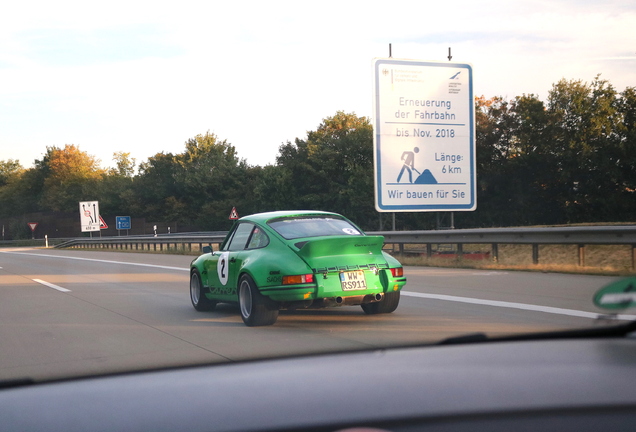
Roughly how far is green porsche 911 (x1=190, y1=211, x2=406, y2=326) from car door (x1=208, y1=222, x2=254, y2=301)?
0.6 inches

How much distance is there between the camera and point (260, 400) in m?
2.22

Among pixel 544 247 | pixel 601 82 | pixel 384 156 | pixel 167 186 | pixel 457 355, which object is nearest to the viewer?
pixel 457 355

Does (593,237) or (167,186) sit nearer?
(593,237)

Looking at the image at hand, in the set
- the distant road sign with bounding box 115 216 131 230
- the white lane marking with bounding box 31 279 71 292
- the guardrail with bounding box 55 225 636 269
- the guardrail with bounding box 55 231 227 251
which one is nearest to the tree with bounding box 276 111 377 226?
the guardrail with bounding box 55 231 227 251

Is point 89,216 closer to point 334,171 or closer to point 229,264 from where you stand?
point 334,171

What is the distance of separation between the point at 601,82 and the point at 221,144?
56.5 m

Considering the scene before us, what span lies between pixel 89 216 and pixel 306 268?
5214 cm

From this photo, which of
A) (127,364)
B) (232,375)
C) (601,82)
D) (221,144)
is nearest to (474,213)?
(601,82)

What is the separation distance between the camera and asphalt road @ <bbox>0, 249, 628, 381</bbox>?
6.47 metres

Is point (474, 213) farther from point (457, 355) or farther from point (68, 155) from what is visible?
point (68, 155)

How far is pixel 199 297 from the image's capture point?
997cm

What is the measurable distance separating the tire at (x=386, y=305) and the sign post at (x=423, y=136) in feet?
43.8

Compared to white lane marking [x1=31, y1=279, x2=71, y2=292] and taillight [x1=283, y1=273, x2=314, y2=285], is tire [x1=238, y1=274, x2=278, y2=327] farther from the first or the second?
white lane marking [x1=31, y1=279, x2=71, y2=292]

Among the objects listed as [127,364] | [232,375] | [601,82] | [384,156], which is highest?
[601,82]
